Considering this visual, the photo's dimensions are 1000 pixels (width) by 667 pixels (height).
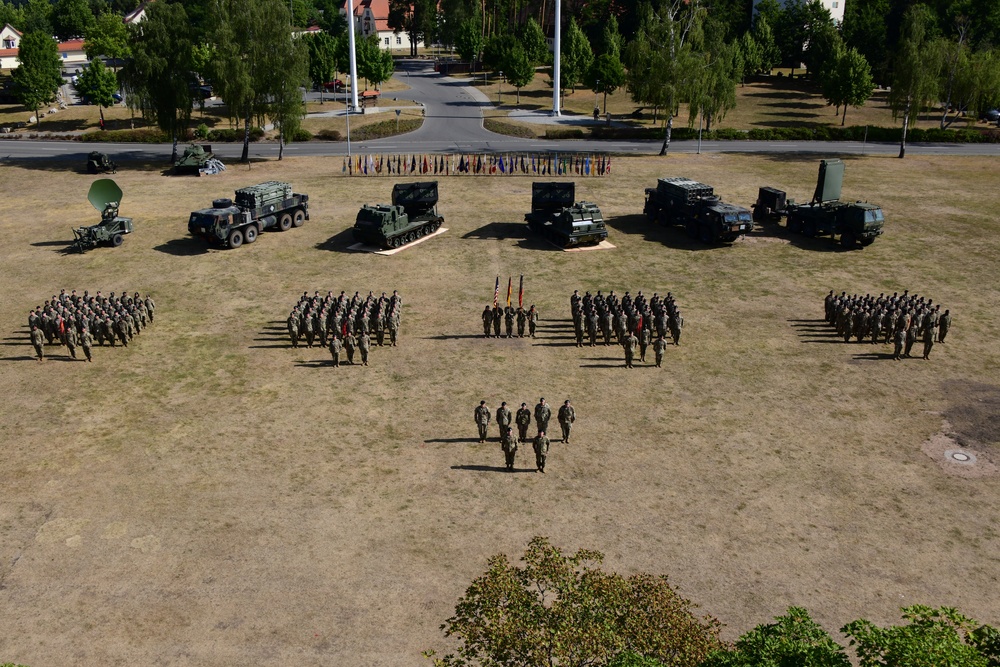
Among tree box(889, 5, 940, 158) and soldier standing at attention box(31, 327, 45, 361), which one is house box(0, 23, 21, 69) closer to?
soldier standing at attention box(31, 327, 45, 361)

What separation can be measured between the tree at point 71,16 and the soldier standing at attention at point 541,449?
12965 centimetres

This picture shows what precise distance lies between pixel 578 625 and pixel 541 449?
8448mm

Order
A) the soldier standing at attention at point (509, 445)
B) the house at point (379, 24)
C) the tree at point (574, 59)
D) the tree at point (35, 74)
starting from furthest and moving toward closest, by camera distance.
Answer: the house at point (379, 24), the tree at point (574, 59), the tree at point (35, 74), the soldier standing at attention at point (509, 445)

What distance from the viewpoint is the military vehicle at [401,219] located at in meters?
35.5

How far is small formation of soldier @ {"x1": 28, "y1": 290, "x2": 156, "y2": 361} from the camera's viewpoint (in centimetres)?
2483

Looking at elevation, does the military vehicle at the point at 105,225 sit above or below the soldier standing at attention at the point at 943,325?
above

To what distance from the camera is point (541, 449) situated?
18.5m

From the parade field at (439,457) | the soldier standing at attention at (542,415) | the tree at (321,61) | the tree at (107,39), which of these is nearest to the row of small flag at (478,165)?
the parade field at (439,457)

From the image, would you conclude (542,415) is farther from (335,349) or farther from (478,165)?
(478,165)

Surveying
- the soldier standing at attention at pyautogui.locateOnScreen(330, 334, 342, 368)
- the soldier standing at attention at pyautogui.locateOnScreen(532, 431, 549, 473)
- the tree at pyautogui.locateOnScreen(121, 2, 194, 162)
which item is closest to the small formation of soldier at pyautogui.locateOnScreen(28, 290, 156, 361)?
the soldier standing at attention at pyautogui.locateOnScreen(330, 334, 342, 368)

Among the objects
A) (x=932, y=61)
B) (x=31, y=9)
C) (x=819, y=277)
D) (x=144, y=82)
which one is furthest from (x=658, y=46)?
(x=31, y=9)

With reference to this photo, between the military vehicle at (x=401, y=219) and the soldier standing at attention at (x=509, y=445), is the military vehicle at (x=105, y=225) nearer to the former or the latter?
the military vehicle at (x=401, y=219)

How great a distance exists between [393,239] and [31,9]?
497 ft

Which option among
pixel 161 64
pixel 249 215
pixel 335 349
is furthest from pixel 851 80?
pixel 335 349
